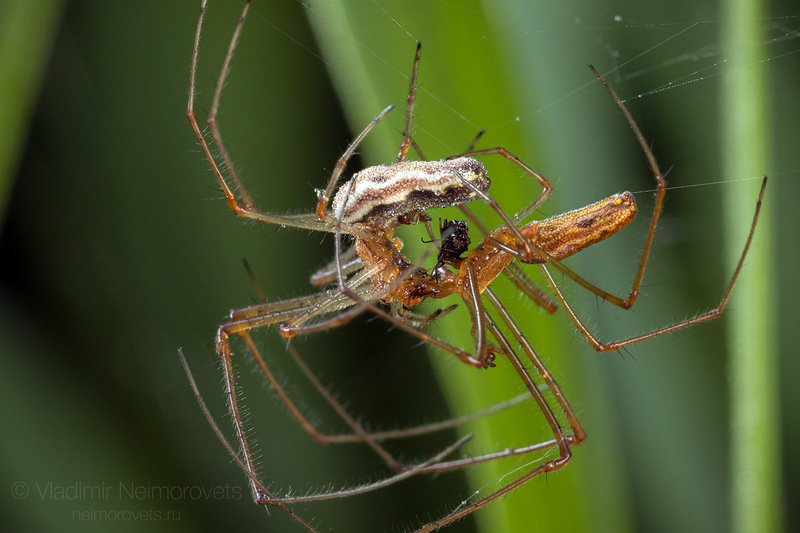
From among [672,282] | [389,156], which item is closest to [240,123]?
[389,156]

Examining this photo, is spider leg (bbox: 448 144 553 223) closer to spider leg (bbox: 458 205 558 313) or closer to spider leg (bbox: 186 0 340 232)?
spider leg (bbox: 458 205 558 313)

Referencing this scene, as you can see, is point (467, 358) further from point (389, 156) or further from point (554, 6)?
point (554, 6)

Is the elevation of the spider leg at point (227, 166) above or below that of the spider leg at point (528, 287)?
above

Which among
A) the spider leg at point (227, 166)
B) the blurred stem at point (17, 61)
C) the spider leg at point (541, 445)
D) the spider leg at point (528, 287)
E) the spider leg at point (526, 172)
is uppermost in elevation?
the blurred stem at point (17, 61)

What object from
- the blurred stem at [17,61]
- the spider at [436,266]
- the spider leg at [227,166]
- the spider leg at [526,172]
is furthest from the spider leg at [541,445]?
the blurred stem at [17,61]

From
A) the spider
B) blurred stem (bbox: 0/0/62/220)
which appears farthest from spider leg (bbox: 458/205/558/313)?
blurred stem (bbox: 0/0/62/220)

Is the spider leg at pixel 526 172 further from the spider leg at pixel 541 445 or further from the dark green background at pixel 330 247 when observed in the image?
the spider leg at pixel 541 445

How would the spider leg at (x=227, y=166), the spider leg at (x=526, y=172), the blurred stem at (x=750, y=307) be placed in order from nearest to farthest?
the blurred stem at (x=750, y=307), the spider leg at (x=526, y=172), the spider leg at (x=227, y=166)
